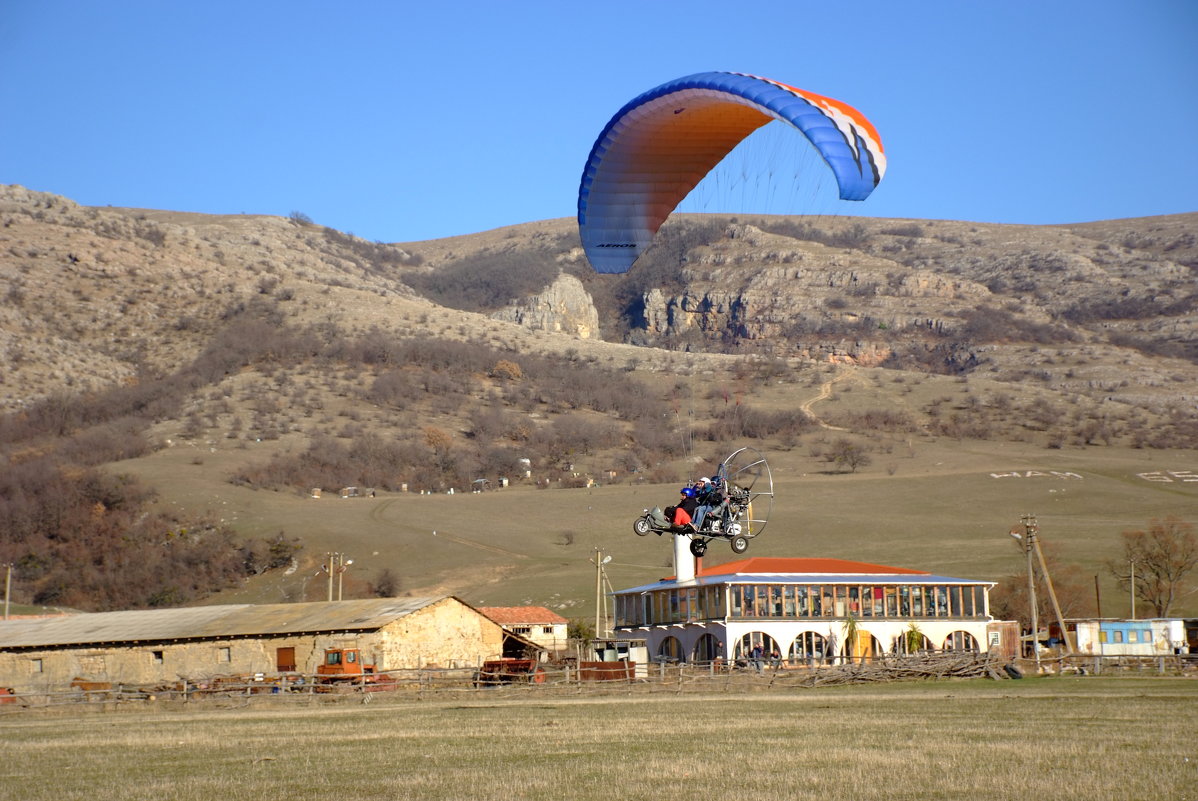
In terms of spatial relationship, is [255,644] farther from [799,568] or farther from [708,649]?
[799,568]

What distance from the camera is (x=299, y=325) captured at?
14088 cm

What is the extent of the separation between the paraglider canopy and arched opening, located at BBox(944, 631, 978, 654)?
75.3 feet

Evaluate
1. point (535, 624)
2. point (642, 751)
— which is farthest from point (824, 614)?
point (642, 751)

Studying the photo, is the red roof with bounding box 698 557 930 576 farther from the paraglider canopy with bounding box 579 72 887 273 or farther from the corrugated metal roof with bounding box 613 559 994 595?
the paraglider canopy with bounding box 579 72 887 273

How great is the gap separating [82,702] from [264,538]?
146ft

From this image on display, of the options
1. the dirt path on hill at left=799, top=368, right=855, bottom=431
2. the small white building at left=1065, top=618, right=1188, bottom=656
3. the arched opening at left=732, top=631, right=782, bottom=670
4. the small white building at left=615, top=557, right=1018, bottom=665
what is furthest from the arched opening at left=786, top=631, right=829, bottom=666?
the dirt path on hill at left=799, top=368, right=855, bottom=431

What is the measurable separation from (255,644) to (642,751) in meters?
23.3

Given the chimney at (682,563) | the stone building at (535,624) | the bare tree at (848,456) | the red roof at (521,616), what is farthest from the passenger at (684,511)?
the bare tree at (848,456)

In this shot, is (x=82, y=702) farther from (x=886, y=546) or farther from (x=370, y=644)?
(x=886, y=546)

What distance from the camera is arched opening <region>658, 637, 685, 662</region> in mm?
49375

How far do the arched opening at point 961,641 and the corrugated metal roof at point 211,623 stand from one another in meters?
17.9

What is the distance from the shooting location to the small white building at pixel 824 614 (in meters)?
45.7

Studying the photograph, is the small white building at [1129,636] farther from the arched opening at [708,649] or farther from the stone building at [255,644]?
the stone building at [255,644]

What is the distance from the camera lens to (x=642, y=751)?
20.3m
